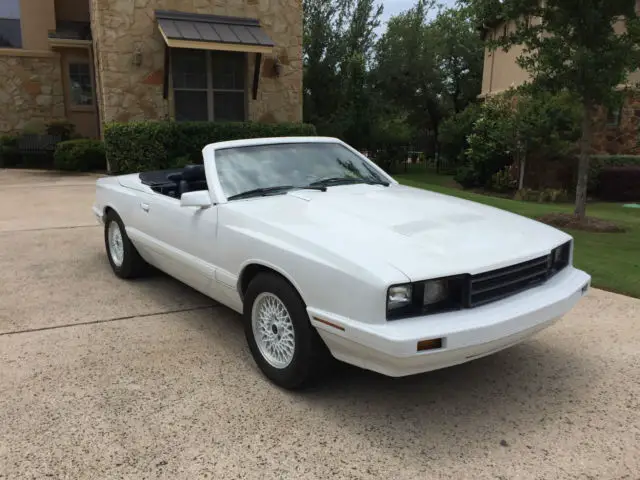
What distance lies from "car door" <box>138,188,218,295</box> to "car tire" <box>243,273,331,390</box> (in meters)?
0.61

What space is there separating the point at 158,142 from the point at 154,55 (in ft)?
8.15

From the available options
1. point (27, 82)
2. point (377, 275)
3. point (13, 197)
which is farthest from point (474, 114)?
point (377, 275)

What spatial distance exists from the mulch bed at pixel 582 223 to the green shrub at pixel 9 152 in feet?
53.0

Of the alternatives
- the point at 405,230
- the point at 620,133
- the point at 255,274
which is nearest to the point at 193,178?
the point at 255,274

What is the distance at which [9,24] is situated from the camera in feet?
62.7

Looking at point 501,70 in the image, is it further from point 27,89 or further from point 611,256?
point 27,89

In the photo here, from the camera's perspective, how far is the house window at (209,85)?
48.1 feet

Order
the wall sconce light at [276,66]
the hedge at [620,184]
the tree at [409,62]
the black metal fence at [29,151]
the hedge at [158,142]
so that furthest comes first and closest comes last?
the tree at [409,62], the black metal fence at [29,151], the wall sconce light at [276,66], the hedge at [620,184], the hedge at [158,142]

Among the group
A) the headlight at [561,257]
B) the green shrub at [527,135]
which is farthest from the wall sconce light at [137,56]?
the headlight at [561,257]

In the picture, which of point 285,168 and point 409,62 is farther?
point 409,62

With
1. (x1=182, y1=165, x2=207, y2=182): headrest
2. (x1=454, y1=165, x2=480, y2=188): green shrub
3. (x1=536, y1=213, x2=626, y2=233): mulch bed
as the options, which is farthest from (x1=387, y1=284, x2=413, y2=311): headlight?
(x1=454, y1=165, x2=480, y2=188): green shrub

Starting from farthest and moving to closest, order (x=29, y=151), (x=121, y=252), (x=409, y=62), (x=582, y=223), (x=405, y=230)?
(x=409, y=62), (x=29, y=151), (x=582, y=223), (x=121, y=252), (x=405, y=230)

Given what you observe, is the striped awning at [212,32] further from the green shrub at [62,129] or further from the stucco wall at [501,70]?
the stucco wall at [501,70]

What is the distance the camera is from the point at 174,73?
47.8ft
